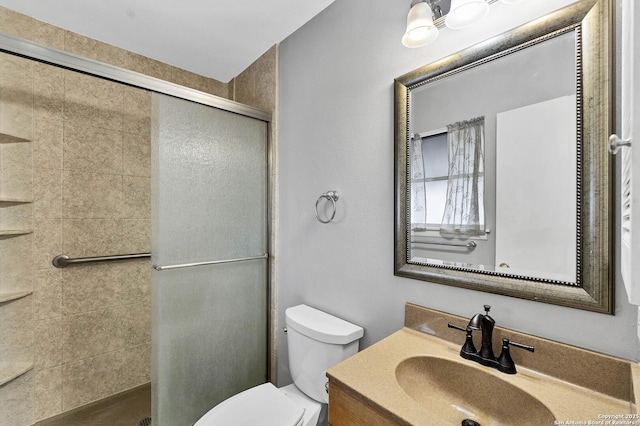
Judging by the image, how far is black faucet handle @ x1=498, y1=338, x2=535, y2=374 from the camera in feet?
2.78

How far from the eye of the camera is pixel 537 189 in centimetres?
88

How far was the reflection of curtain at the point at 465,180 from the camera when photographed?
102 cm

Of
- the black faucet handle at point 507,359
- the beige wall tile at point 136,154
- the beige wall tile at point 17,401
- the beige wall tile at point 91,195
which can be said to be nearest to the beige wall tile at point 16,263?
the beige wall tile at point 91,195

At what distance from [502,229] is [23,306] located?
2432mm

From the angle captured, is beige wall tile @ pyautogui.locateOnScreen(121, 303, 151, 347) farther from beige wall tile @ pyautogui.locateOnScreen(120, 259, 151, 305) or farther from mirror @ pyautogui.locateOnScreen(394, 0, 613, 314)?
mirror @ pyautogui.locateOnScreen(394, 0, 613, 314)

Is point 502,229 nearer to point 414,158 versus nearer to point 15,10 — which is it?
point 414,158

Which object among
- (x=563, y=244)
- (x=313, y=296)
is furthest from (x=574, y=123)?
(x=313, y=296)

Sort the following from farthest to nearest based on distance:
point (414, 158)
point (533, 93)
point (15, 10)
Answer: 1. point (15, 10)
2. point (414, 158)
3. point (533, 93)

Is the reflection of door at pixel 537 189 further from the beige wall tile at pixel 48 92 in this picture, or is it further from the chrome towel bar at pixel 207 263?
the beige wall tile at pixel 48 92

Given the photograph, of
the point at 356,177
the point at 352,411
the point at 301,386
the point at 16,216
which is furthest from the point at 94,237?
the point at 352,411

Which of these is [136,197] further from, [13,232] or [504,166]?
[504,166]

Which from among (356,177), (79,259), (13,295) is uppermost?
(356,177)

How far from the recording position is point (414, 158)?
1177 mm

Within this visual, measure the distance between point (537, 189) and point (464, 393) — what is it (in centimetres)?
67
